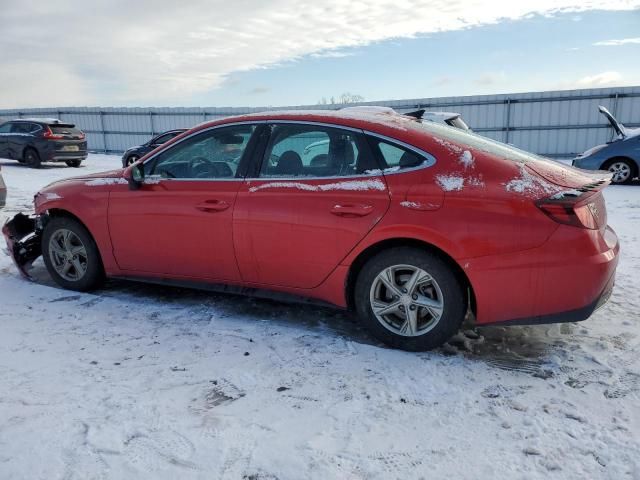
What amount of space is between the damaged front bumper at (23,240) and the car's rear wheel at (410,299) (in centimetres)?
322

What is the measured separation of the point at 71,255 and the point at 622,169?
35.6 ft

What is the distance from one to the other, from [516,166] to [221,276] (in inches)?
86.6

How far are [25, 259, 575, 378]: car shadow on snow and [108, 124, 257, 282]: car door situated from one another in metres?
0.34

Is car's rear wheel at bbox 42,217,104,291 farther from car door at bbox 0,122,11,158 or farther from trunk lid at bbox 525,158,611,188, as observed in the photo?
car door at bbox 0,122,11,158

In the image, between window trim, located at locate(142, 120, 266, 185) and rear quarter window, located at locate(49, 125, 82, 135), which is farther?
rear quarter window, located at locate(49, 125, 82, 135)

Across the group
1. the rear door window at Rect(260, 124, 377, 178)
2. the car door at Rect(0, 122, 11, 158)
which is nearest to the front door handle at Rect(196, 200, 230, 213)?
the rear door window at Rect(260, 124, 377, 178)

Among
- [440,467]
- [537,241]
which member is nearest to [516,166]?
[537,241]

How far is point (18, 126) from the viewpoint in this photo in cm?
1653

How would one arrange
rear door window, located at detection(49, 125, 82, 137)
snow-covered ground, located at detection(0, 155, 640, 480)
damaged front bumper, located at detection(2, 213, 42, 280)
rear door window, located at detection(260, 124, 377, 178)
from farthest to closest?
1. rear door window, located at detection(49, 125, 82, 137)
2. damaged front bumper, located at detection(2, 213, 42, 280)
3. rear door window, located at detection(260, 124, 377, 178)
4. snow-covered ground, located at detection(0, 155, 640, 480)

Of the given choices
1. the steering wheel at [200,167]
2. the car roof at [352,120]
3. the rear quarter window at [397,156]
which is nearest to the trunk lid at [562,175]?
the rear quarter window at [397,156]

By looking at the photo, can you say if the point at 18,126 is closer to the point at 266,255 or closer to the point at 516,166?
the point at 266,255

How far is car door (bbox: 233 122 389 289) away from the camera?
3332mm

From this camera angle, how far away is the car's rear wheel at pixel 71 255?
14.6 ft

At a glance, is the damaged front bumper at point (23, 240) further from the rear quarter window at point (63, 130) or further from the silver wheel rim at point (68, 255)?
the rear quarter window at point (63, 130)
